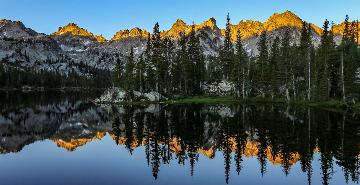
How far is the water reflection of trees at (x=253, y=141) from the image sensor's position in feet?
93.5

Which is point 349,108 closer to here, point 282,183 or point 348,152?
point 348,152

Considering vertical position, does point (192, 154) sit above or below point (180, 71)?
below

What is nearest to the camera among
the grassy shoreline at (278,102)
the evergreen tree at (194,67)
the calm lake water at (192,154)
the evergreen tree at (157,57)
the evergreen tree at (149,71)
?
the calm lake water at (192,154)

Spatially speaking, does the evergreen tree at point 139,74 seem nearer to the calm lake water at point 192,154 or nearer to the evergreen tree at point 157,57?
the evergreen tree at point 157,57

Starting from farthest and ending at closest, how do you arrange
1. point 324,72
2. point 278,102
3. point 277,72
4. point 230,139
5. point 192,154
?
point 277,72
point 278,102
point 324,72
point 230,139
point 192,154

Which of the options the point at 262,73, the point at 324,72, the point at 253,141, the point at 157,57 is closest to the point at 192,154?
the point at 253,141

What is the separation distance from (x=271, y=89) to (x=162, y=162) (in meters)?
80.7

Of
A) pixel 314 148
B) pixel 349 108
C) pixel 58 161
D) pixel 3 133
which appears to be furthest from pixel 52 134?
pixel 349 108

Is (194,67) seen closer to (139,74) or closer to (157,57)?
(157,57)

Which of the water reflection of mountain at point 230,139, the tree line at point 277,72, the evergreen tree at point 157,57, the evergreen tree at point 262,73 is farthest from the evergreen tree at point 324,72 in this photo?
the evergreen tree at point 157,57

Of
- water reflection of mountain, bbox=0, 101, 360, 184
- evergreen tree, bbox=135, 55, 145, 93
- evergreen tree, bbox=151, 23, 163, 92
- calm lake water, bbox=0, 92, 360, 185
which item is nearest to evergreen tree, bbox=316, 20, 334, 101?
water reflection of mountain, bbox=0, 101, 360, 184

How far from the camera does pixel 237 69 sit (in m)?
107

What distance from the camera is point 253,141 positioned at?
122 ft

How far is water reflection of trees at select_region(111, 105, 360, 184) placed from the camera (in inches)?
1122
